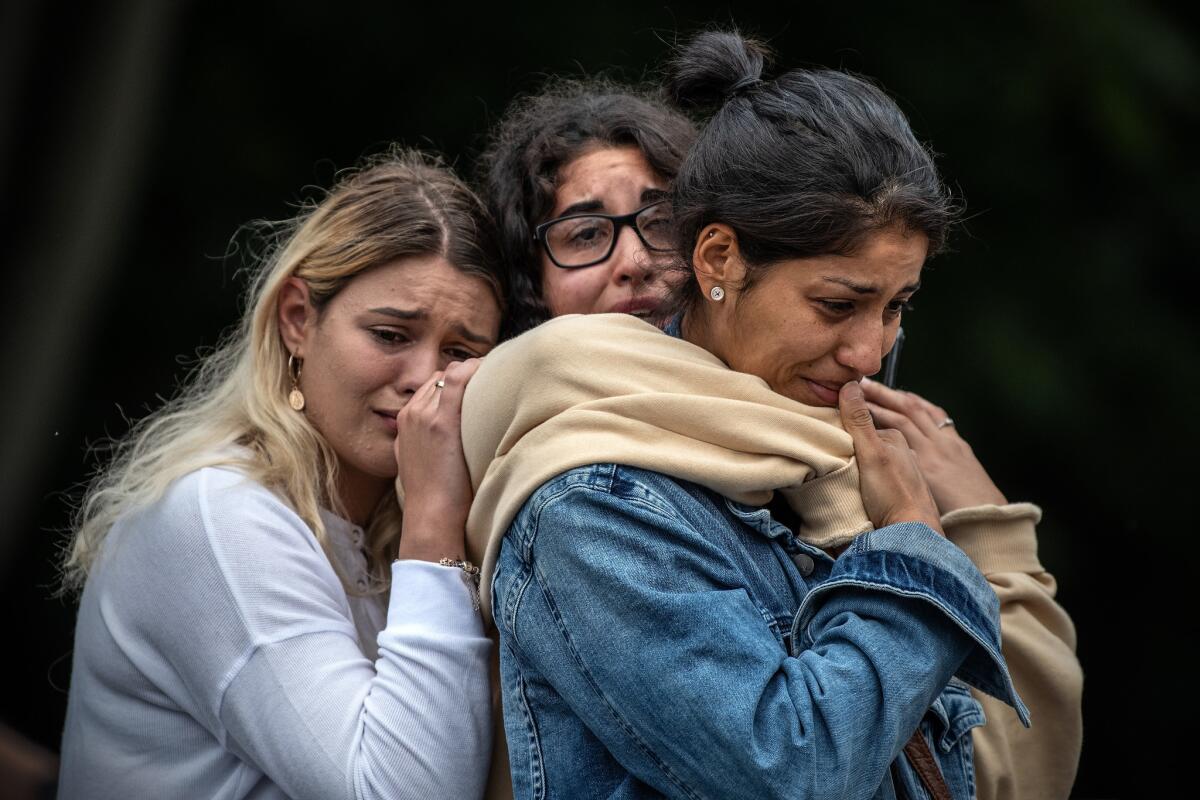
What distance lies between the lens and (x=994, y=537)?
2219 mm

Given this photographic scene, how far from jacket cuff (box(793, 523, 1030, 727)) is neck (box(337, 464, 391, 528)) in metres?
0.96

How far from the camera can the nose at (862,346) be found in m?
1.80

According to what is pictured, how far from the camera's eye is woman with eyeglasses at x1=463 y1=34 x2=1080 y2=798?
62.2 inches

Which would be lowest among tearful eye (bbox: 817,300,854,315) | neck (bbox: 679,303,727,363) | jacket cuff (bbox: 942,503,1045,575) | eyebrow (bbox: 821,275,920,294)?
jacket cuff (bbox: 942,503,1045,575)

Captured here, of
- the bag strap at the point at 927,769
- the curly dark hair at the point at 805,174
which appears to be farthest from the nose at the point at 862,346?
the bag strap at the point at 927,769

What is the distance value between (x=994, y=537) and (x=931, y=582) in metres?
0.61

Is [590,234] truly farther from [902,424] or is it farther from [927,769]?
[927,769]

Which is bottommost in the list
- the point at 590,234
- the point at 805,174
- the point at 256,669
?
the point at 256,669

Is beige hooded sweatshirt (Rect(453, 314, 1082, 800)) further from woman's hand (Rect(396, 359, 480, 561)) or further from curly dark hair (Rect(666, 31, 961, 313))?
curly dark hair (Rect(666, 31, 961, 313))

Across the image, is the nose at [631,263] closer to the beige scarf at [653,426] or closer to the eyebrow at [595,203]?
the eyebrow at [595,203]

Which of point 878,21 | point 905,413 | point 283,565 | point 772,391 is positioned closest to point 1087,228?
point 878,21

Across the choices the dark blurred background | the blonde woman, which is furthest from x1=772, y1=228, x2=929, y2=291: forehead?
the dark blurred background

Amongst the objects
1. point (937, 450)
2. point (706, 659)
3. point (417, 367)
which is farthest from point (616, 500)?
point (937, 450)

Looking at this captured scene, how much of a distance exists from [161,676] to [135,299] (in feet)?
8.24
